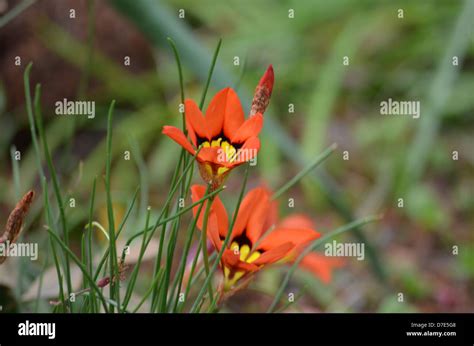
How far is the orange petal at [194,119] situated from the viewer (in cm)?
51

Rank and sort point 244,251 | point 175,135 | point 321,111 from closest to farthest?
1. point 175,135
2. point 244,251
3. point 321,111

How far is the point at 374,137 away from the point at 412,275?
1.47 ft

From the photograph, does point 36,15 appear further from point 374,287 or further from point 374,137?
point 374,287

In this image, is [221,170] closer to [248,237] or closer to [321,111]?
[248,237]

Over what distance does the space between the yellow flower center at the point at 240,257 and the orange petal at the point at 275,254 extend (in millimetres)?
25

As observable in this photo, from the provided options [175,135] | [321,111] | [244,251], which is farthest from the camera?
[321,111]

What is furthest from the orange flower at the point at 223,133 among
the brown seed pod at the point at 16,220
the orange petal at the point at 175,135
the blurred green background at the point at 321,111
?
the blurred green background at the point at 321,111

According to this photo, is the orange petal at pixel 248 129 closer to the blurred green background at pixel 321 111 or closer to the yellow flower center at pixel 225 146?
the yellow flower center at pixel 225 146

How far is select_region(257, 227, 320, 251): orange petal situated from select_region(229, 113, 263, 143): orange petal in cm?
8

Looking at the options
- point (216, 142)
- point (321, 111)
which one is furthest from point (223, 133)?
point (321, 111)

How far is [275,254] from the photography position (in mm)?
515

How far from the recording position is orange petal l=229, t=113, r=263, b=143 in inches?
19.9

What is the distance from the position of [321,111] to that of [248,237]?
1.05m
